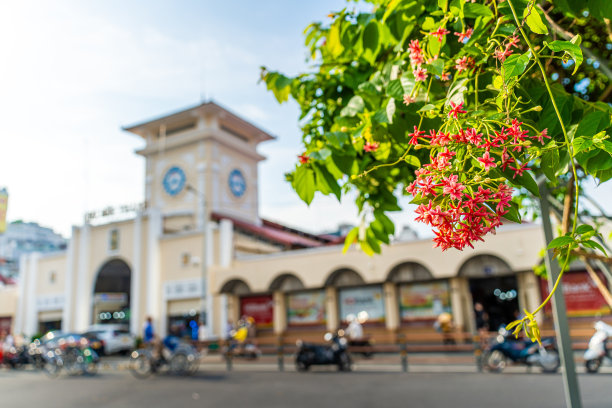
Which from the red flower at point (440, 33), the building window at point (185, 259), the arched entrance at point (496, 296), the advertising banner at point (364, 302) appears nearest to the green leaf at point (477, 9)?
the red flower at point (440, 33)

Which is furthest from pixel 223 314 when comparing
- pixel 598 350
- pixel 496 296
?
pixel 598 350

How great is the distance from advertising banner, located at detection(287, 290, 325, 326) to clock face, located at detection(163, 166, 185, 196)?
40.1 feet

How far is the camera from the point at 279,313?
75.8 ft

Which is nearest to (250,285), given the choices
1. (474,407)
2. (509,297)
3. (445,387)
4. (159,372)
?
(159,372)

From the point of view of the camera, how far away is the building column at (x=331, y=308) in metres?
21.8

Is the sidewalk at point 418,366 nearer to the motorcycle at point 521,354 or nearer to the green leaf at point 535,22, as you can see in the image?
the motorcycle at point 521,354

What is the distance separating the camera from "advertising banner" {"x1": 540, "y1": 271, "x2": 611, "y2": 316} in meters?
17.2

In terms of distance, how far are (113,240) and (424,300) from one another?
64.2 ft

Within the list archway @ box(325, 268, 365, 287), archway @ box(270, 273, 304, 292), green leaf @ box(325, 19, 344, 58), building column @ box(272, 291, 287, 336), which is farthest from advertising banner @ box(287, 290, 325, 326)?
green leaf @ box(325, 19, 344, 58)

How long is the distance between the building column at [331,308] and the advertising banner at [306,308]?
34 centimetres

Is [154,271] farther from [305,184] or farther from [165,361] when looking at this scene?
[305,184]

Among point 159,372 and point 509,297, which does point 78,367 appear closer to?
point 159,372

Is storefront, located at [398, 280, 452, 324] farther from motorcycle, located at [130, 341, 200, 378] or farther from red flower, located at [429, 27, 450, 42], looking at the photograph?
red flower, located at [429, 27, 450, 42]

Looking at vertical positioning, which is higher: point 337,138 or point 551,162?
point 337,138
